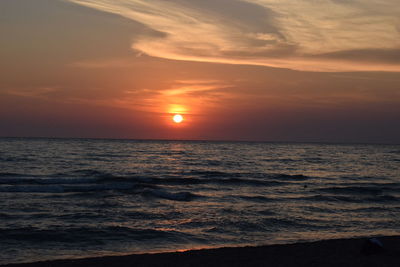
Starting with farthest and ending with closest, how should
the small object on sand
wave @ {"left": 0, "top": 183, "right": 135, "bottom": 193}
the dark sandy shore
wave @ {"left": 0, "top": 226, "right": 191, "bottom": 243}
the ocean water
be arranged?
wave @ {"left": 0, "top": 183, "right": 135, "bottom": 193} < wave @ {"left": 0, "top": 226, "right": 191, "bottom": 243} < the ocean water < the small object on sand < the dark sandy shore

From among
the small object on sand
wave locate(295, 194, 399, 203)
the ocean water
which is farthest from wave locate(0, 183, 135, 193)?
the small object on sand

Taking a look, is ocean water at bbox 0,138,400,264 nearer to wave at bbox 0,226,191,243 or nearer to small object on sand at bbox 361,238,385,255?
wave at bbox 0,226,191,243

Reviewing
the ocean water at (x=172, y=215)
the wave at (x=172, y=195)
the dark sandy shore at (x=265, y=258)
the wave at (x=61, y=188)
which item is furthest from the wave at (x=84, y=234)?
the wave at (x=61, y=188)

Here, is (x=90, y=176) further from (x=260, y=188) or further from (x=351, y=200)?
(x=351, y=200)

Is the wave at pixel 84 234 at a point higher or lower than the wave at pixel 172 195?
higher

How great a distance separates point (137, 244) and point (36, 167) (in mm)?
29770

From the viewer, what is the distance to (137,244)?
41.0 ft

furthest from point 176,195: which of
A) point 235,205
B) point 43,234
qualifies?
point 43,234

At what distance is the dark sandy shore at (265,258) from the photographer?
9609 millimetres

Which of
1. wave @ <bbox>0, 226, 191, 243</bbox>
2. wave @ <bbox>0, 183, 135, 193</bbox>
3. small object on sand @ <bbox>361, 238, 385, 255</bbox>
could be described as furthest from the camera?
wave @ <bbox>0, 183, 135, 193</bbox>

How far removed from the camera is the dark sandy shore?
9609 mm

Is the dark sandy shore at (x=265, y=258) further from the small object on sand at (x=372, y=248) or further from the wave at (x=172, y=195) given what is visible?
the wave at (x=172, y=195)

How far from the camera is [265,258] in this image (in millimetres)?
10070

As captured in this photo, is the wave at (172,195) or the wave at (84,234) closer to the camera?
the wave at (84,234)
